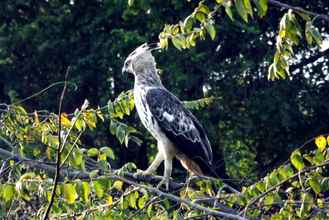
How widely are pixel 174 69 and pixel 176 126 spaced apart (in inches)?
246

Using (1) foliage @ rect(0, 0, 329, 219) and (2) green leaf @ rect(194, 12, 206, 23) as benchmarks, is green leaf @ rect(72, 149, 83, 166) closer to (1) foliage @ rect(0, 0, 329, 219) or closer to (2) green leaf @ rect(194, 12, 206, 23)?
(2) green leaf @ rect(194, 12, 206, 23)

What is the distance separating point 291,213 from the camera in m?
4.75

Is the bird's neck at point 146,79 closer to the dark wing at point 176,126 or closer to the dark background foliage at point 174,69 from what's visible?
the dark wing at point 176,126

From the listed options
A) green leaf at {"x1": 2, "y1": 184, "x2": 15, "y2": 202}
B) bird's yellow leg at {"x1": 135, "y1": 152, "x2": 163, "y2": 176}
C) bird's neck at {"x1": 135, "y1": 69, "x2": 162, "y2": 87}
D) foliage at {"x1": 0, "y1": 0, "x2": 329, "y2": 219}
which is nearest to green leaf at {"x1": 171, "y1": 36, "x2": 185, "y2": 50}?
green leaf at {"x1": 2, "y1": 184, "x2": 15, "y2": 202}

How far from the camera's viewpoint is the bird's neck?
7555 millimetres

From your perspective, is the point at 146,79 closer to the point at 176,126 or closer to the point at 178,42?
the point at 176,126

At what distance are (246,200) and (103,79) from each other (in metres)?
9.73

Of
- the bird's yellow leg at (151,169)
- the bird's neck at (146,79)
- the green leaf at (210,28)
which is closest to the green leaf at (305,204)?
the green leaf at (210,28)

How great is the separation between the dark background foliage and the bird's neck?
596 centimetres

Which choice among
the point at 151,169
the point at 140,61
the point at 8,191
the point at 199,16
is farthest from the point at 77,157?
the point at 140,61

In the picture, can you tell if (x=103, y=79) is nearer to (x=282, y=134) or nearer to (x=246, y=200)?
(x=282, y=134)

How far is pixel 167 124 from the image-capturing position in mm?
7508

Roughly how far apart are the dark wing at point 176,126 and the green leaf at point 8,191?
3272 mm

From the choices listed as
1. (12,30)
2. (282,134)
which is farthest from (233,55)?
(12,30)
